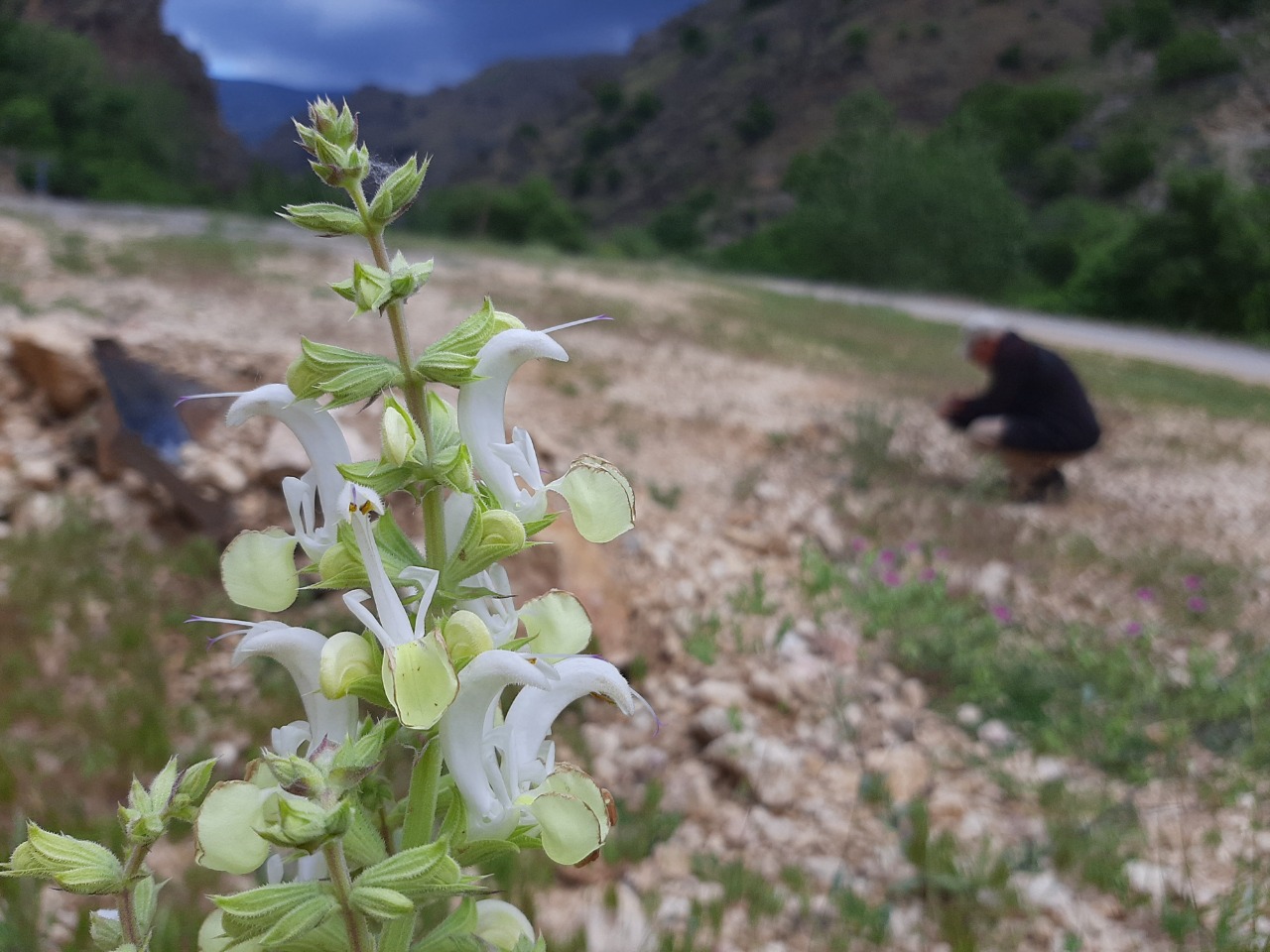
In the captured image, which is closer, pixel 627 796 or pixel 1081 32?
pixel 627 796

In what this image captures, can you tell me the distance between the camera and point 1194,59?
45406mm

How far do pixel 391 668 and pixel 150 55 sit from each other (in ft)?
270

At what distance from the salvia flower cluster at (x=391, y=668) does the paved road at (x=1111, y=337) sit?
1798 centimetres

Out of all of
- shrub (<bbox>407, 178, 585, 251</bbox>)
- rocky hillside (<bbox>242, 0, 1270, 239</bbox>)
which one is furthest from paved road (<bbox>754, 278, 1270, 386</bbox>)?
shrub (<bbox>407, 178, 585, 251</bbox>)

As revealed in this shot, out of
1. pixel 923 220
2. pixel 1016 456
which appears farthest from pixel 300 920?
pixel 923 220

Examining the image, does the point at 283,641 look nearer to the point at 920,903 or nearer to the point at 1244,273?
the point at 920,903

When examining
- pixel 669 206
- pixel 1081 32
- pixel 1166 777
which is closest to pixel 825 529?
pixel 1166 777

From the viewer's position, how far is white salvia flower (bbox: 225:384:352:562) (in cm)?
103

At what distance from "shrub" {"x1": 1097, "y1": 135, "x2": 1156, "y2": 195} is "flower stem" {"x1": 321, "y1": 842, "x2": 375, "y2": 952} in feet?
167

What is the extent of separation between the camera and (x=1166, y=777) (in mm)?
3111

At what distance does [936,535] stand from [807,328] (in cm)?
1043

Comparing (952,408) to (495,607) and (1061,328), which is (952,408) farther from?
(1061,328)

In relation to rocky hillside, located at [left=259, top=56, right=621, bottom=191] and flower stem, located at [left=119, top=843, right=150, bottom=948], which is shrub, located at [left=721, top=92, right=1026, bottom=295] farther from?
rocky hillside, located at [left=259, top=56, right=621, bottom=191]

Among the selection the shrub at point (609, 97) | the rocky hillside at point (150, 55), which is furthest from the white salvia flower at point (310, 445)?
the shrub at point (609, 97)
